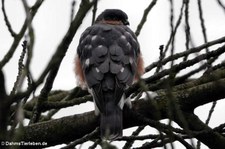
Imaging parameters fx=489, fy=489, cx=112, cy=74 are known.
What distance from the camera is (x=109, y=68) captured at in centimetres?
491

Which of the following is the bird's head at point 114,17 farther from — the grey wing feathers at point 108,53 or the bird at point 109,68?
the grey wing feathers at point 108,53

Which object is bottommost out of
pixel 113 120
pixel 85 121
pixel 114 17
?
pixel 113 120

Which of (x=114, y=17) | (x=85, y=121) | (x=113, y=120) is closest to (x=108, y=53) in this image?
(x=113, y=120)

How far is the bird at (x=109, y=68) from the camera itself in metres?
4.41

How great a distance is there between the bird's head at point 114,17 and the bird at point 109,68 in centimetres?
30

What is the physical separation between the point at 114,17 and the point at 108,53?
5.40 ft

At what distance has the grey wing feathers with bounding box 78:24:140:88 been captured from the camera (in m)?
4.88

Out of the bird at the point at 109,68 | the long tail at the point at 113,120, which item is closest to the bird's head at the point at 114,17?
the bird at the point at 109,68

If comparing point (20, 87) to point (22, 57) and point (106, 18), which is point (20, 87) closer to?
point (22, 57)

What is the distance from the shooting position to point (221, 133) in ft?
12.8

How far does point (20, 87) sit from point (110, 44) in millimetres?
3599

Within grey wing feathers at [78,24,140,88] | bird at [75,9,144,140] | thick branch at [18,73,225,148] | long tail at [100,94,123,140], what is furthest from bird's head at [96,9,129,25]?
thick branch at [18,73,225,148]

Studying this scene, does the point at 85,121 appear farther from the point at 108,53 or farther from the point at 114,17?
the point at 114,17

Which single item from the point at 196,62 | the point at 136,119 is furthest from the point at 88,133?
the point at 196,62
